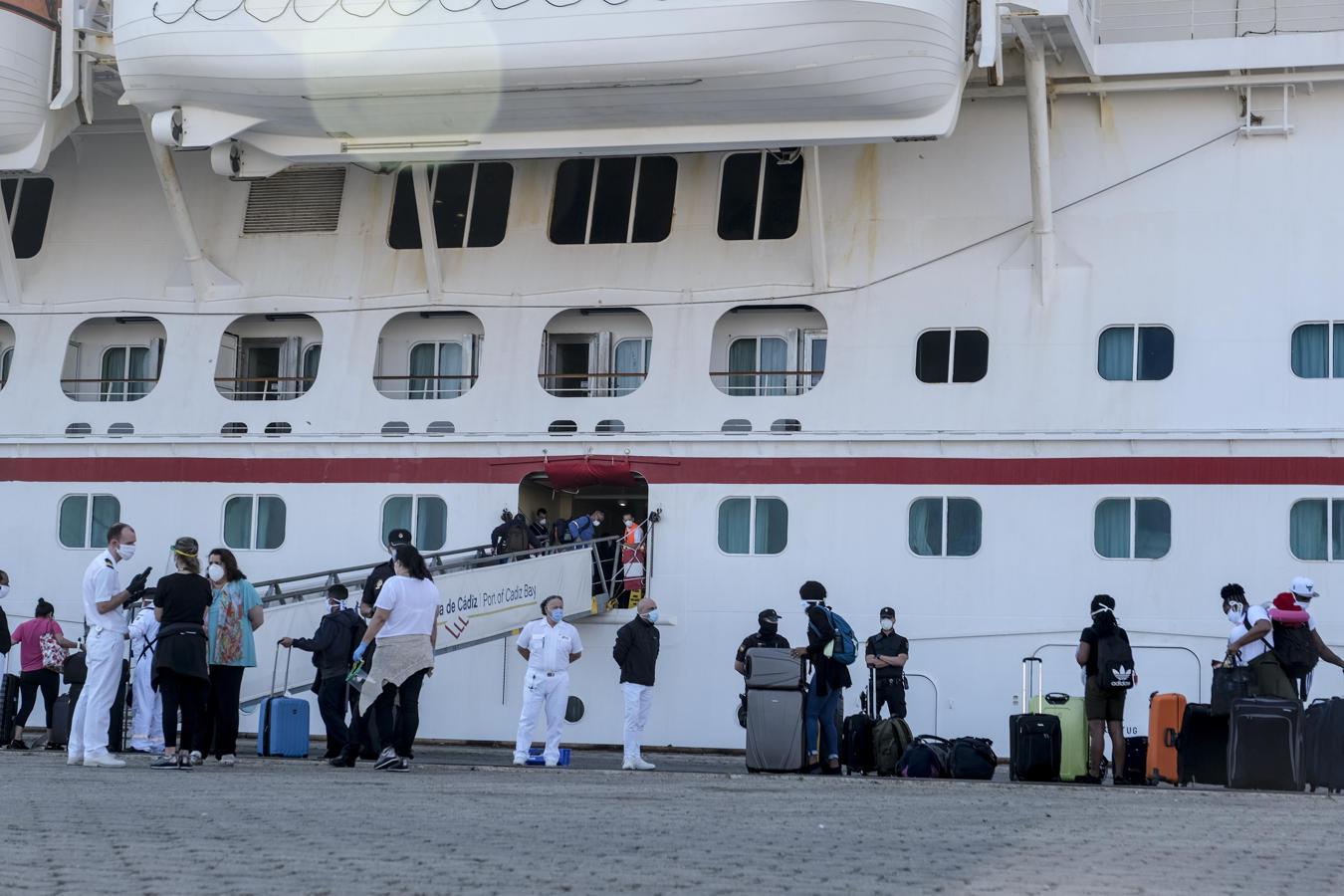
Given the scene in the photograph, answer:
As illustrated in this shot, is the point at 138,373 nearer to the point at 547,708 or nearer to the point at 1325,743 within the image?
the point at 547,708

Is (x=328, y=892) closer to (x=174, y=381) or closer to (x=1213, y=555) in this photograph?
(x=1213, y=555)

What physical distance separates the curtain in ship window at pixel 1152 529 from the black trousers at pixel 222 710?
10.0 metres

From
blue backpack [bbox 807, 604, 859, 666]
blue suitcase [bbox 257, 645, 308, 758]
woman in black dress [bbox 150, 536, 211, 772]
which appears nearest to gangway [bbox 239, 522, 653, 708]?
blue suitcase [bbox 257, 645, 308, 758]

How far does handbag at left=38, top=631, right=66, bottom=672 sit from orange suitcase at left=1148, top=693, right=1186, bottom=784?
11.0 m

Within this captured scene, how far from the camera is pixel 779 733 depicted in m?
A: 15.6

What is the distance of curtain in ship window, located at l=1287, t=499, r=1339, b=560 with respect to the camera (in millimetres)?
18453

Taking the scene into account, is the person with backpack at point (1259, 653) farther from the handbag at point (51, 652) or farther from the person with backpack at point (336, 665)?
the handbag at point (51, 652)

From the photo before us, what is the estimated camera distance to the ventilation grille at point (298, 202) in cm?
2270

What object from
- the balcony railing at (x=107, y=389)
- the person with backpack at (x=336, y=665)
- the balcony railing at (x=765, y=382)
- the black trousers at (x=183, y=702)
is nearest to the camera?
the black trousers at (x=183, y=702)

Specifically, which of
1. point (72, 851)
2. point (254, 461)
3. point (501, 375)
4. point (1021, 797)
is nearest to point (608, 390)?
point (501, 375)

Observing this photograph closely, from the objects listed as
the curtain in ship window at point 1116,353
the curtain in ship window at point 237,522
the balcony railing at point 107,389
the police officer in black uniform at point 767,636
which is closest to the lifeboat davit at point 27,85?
the balcony railing at point 107,389

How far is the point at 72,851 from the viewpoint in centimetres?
776

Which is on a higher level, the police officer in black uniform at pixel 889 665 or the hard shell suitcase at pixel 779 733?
the police officer in black uniform at pixel 889 665

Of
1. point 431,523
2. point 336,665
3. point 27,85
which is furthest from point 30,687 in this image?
point 27,85
